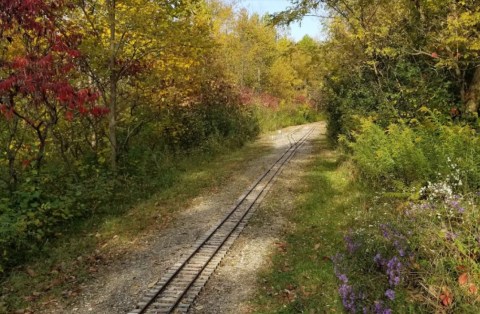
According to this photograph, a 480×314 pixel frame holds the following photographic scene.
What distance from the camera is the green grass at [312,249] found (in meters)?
6.51

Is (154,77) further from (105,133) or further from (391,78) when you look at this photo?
(391,78)

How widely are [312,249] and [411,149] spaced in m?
3.70

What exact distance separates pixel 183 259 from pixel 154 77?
855 cm

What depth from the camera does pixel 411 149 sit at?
974cm

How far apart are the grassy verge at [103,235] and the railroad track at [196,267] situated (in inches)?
65.3

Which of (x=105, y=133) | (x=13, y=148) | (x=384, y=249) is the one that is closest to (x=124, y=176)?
(x=105, y=133)

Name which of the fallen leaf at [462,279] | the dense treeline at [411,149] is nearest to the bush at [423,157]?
the dense treeline at [411,149]

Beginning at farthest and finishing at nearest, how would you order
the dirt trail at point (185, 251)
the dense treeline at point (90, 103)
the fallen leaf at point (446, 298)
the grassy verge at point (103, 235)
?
the dense treeline at point (90, 103) → the grassy verge at point (103, 235) → the dirt trail at point (185, 251) → the fallen leaf at point (446, 298)

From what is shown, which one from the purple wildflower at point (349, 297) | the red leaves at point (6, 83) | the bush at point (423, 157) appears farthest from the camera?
the bush at point (423, 157)

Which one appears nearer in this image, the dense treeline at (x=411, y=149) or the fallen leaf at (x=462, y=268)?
the fallen leaf at (x=462, y=268)

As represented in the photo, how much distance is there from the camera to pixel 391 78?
15.3 metres

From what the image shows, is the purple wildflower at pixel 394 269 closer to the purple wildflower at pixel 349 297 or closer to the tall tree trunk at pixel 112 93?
the purple wildflower at pixel 349 297

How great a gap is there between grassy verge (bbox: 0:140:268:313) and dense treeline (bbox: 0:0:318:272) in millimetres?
426

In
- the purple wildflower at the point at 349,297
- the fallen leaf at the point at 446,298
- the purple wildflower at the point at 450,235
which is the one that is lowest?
the purple wildflower at the point at 349,297
